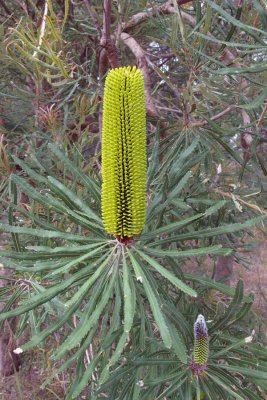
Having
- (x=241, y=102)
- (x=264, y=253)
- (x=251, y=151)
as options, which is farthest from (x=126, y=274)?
(x=264, y=253)

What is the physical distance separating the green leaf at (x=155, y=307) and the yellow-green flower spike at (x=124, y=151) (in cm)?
9

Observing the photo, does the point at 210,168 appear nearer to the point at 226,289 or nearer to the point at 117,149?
the point at 226,289

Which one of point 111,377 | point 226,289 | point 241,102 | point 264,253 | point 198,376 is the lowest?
point 264,253

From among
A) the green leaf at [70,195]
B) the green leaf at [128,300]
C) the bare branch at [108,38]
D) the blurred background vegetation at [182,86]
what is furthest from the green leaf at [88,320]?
the bare branch at [108,38]

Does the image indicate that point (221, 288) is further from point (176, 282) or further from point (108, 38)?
point (108, 38)

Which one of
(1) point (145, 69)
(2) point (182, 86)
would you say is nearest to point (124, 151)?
(1) point (145, 69)

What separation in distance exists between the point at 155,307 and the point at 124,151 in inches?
12.3

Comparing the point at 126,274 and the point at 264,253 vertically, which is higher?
the point at 126,274

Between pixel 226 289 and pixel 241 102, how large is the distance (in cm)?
85

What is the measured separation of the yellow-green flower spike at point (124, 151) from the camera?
2.94 feet

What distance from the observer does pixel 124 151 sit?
92 cm

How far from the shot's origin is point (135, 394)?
1129mm

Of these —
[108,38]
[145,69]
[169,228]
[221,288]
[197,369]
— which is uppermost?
[108,38]

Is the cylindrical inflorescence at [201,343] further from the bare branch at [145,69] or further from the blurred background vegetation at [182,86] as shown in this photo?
the bare branch at [145,69]
